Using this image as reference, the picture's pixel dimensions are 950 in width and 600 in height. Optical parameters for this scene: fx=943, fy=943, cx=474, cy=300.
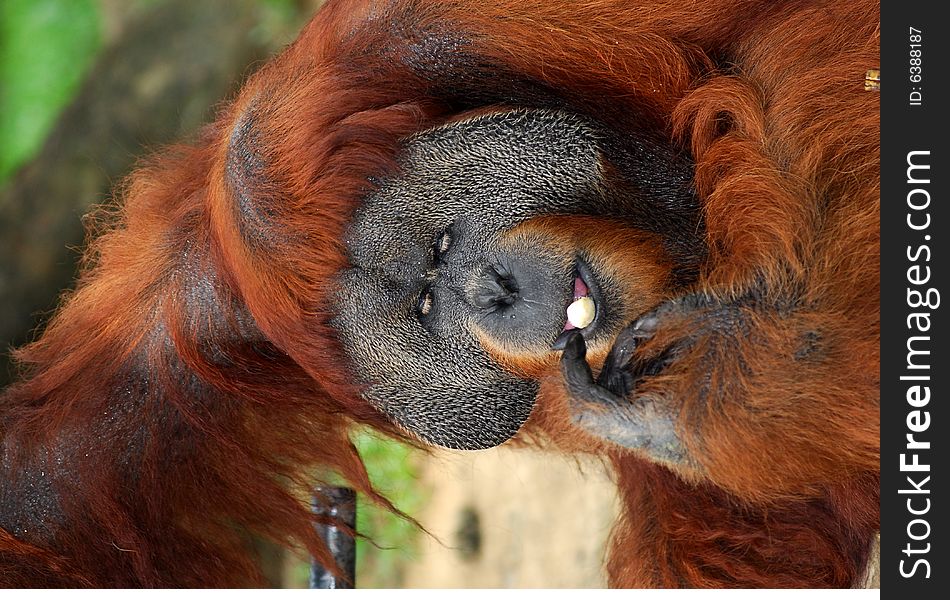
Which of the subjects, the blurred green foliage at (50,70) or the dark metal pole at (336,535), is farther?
the blurred green foliage at (50,70)

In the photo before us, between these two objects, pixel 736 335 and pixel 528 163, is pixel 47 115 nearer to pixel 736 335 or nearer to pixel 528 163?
pixel 528 163

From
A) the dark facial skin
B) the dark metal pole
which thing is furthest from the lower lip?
the dark metal pole

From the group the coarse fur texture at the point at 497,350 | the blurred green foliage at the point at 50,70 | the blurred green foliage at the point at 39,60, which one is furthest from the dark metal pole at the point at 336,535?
the blurred green foliage at the point at 39,60

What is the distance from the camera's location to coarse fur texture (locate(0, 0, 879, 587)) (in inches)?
53.9

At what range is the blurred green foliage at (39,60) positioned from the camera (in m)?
4.66

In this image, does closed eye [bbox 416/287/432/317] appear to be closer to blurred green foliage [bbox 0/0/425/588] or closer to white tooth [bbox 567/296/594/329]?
white tooth [bbox 567/296/594/329]

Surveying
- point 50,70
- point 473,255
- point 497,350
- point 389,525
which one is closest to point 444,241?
point 473,255

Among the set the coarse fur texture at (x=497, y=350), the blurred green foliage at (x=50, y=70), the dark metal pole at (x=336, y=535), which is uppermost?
the blurred green foliage at (x=50, y=70)

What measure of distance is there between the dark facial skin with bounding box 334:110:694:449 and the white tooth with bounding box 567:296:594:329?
0.04 feet

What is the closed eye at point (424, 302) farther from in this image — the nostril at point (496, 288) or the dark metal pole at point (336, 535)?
the dark metal pole at point (336, 535)

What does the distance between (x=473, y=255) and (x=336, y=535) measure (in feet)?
3.85

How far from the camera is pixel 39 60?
4867mm

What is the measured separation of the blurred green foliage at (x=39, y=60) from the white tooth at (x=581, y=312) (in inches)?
151

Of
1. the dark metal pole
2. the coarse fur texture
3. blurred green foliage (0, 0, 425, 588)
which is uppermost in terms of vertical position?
blurred green foliage (0, 0, 425, 588)
